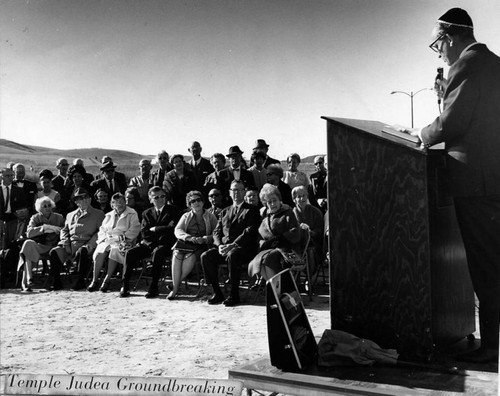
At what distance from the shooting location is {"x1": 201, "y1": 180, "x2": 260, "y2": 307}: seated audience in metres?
7.15

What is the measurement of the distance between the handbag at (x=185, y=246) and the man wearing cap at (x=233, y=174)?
1.16 m

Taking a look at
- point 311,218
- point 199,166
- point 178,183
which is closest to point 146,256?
point 178,183

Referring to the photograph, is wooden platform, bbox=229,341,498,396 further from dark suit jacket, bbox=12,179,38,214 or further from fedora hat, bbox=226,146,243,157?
dark suit jacket, bbox=12,179,38,214

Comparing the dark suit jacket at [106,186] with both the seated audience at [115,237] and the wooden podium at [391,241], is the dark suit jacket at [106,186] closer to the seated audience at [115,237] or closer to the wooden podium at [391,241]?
the seated audience at [115,237]

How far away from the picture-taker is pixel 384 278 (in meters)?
2.67

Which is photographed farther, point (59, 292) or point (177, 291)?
point (59, 292)

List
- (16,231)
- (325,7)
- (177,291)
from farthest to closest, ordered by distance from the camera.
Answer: (16,231) → (177,291) → (325,7)

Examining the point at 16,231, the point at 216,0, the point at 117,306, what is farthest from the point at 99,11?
the point at 16,231

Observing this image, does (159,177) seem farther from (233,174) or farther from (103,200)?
(233,174)

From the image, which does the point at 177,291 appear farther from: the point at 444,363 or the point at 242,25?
the point at 444,363

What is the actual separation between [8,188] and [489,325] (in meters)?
8.93

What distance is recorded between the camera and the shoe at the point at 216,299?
23.1ft

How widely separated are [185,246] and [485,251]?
5.59 meters

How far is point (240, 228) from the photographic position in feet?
24.3
